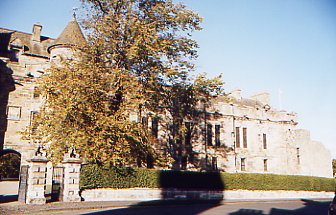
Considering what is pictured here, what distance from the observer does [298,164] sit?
3806 centimetres

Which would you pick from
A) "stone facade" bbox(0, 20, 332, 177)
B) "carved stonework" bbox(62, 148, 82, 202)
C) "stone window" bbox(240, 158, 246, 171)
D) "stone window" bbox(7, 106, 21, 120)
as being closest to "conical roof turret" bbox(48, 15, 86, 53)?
"stone facade" bbox(0, 20, 332, 177)

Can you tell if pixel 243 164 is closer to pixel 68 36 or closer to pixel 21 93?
pixel 68 36

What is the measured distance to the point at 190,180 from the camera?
888 inches

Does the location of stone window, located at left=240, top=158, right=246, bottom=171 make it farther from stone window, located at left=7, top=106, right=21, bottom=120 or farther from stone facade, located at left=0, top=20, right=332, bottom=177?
stone window, located at left=7, top=106, right=21, bottom=120

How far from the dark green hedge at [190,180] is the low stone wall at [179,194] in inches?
13.2

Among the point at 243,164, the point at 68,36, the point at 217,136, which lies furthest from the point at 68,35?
the point at 243,164

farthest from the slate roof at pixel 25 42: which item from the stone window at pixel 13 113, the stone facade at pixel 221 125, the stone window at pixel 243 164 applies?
the stone window at pixel 243 164

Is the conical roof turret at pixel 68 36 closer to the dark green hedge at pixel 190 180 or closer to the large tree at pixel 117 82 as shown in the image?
the large tree at pixel 117 82

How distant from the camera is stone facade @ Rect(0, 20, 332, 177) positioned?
26797 mm

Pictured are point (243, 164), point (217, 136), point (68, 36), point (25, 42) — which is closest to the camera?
point (68, 36)

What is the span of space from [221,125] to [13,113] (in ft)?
74.5

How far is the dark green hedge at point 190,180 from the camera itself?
17.5 m

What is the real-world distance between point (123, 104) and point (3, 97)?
15923 millimetres

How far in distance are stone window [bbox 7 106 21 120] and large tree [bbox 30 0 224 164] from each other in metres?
9.37
